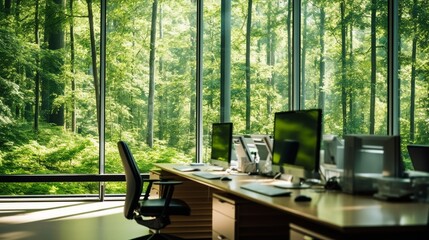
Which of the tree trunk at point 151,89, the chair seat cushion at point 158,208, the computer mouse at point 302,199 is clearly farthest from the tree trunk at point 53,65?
the computer mouse at point 302,199

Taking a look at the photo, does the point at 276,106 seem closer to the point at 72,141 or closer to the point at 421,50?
the point at 421,50

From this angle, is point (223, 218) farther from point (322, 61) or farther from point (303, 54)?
point (322, 61)

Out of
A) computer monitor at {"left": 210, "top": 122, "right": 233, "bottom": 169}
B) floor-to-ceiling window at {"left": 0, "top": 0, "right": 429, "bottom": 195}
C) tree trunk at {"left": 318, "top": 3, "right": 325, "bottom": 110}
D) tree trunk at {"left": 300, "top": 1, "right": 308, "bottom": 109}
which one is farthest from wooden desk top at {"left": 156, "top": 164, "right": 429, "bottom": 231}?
tree trunk at {"left": 318, "top": 3, "right": 325, "bottom": 110}

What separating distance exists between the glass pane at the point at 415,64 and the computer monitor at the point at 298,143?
5005 millimetres

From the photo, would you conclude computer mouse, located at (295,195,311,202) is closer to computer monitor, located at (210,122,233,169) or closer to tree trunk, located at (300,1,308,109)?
computer monitor, located at (210,122,233,169)

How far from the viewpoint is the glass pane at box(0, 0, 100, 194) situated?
37.7 ft

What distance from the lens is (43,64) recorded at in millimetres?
11742

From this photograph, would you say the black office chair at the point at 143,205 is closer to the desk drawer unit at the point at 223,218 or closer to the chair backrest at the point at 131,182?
the chair backrest at the point at 131,182

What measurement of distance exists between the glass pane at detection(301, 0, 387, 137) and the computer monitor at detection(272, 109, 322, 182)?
535cm

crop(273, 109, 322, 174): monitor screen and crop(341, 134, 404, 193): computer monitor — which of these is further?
crop(273, 109, 322, 174): monitor screen

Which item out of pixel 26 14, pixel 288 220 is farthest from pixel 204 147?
pixel 288 220

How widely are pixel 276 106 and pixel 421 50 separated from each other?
105 inches

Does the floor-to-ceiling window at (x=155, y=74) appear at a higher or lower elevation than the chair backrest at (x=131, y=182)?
higher

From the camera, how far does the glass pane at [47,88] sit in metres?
11.5
